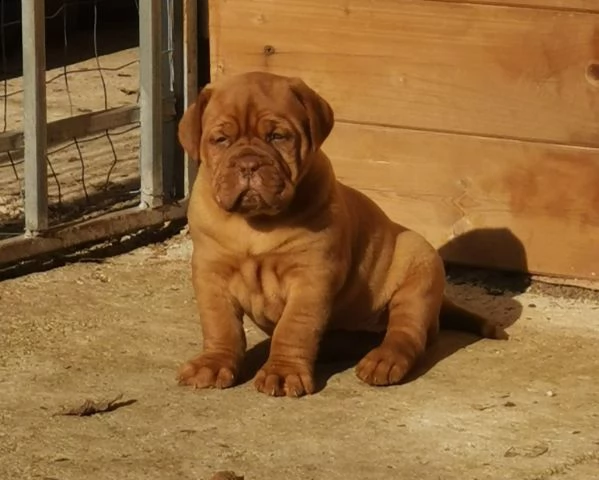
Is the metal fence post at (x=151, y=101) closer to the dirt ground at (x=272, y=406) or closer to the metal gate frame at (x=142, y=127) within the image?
the metal gate frame at (x=142, y=127)

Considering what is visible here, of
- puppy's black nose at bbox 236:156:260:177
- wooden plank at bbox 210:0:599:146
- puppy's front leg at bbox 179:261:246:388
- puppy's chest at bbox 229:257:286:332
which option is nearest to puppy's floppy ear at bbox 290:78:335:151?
puppy's black nose at bbox 236:156:260:177

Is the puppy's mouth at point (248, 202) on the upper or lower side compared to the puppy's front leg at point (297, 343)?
upper

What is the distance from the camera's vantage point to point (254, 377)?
4.19 meters

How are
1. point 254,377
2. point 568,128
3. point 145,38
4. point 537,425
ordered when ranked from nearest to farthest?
point 537,425
point 254,377
point 568,128
point 145,38

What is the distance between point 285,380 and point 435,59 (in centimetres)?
161

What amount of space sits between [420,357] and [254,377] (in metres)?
0.51

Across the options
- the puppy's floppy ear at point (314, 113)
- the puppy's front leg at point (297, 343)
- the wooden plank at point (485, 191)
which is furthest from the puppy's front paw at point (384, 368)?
the wooden plank at point (485, 191)

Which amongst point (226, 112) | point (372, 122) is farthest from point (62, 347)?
point (372, 122)

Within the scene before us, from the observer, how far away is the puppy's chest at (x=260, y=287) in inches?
163

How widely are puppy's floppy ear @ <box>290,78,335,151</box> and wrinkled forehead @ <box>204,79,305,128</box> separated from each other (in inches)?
0.7

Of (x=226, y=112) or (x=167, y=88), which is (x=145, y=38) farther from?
(x=226, y=112)

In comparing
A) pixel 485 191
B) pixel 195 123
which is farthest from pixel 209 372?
pixel 485 191

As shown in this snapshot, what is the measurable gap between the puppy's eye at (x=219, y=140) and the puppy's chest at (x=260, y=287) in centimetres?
35

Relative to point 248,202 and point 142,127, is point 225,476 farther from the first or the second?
point 142,127
